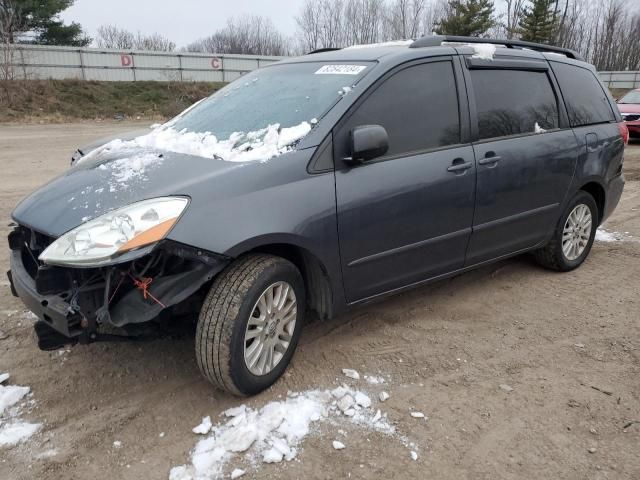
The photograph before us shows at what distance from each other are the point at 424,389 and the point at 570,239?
100 inches

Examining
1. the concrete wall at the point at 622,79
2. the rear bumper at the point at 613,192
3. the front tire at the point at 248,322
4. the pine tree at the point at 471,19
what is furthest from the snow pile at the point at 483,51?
the concrete wall at the point at 622,79

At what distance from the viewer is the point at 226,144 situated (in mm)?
3090

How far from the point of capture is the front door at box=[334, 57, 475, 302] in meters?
3.03

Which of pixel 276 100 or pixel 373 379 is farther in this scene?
pixel 276 100

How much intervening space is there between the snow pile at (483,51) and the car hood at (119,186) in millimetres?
1972

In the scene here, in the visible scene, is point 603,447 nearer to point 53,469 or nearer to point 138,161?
point 53,469

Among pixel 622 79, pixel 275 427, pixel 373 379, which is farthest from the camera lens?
pixel 622 79

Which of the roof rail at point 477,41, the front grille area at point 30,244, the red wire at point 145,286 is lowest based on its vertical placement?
the red wire at point 145,286

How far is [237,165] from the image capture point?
276cm

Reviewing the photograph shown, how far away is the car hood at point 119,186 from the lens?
258cm

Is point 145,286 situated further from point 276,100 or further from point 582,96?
point 582,96

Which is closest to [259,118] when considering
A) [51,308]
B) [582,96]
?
[51,308]

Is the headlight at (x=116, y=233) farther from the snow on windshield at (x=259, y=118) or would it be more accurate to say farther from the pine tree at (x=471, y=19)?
the pine tree at (x=471, y=19)

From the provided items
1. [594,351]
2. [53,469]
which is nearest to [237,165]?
[53,469]
